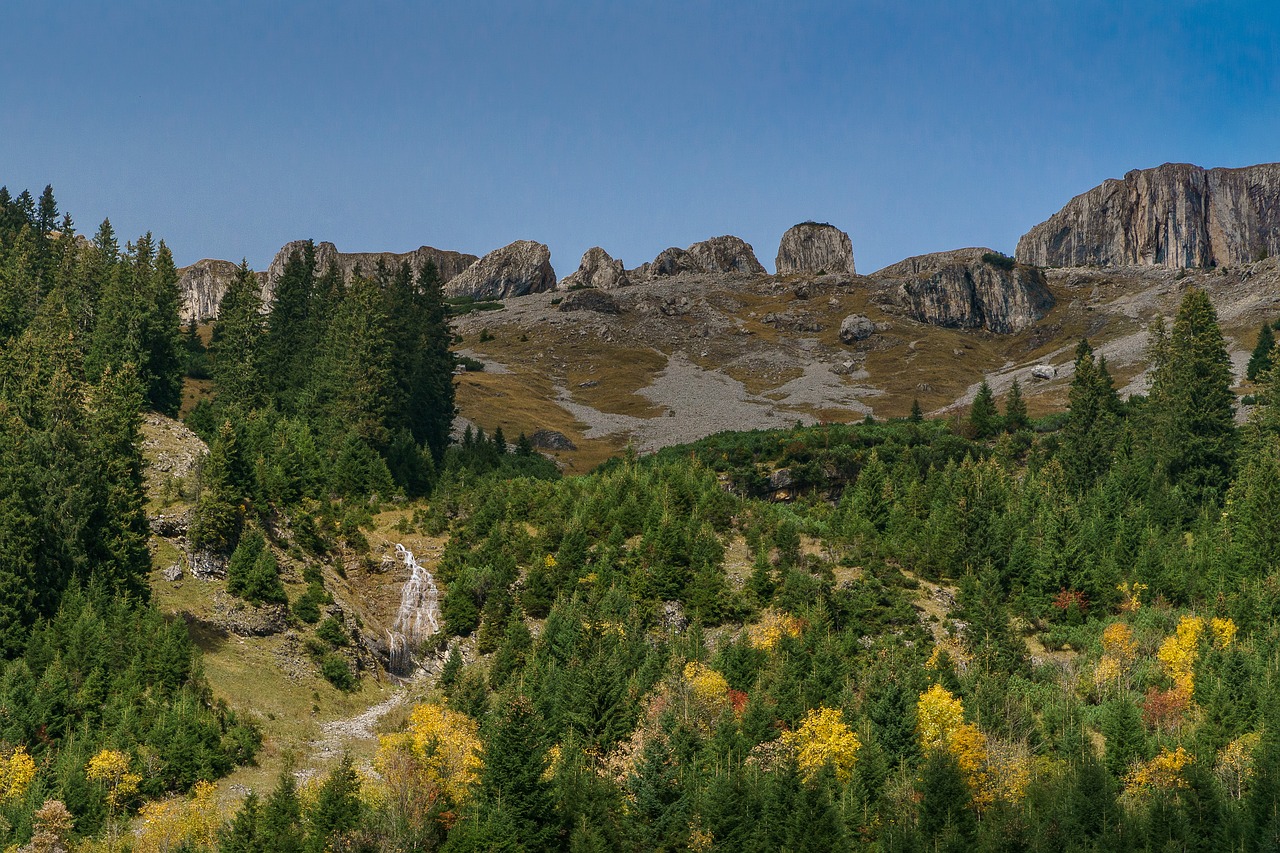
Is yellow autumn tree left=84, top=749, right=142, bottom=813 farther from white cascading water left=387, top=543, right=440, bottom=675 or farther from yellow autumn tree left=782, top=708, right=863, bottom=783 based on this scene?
yellow autumn tree left=782, top=708, right=863, bottom=783

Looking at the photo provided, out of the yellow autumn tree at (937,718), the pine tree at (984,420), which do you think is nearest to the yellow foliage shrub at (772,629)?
the yellow autumn tree at (937,718)

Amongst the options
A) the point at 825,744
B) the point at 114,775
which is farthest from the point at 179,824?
the point at 825,744

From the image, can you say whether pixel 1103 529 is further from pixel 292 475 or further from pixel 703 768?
pixel 292 475

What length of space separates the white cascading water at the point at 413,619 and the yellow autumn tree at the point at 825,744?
28.1 metres

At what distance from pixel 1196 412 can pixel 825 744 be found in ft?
200

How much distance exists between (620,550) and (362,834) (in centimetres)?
3351

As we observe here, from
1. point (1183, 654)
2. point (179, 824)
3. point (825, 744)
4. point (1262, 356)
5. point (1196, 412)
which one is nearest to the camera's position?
point (179, 824)

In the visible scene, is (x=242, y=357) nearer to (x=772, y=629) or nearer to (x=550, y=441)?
(x=772, y=629)

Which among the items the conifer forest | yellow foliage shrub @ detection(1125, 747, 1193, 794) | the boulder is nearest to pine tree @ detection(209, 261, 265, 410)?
the conifer forest

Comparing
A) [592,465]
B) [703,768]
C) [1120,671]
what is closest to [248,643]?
[703,768]

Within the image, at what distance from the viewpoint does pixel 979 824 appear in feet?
182

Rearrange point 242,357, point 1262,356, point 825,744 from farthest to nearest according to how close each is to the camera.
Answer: point 1262,356 < point 242,357 < point 825,744

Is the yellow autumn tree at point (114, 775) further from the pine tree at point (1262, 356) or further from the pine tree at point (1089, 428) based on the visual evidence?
the pine tree at point (1262, 356)

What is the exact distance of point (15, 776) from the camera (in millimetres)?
50844
